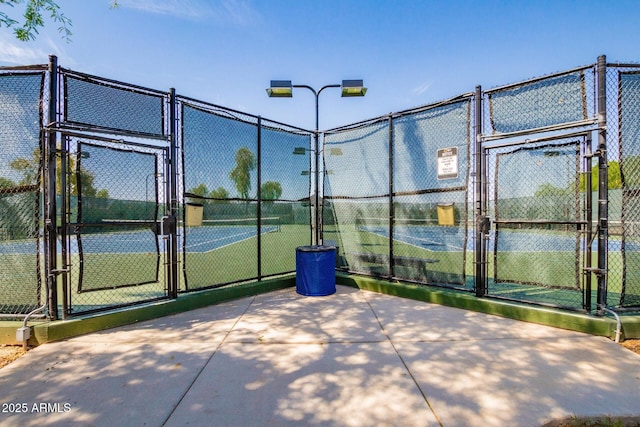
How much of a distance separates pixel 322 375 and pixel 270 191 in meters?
4.21

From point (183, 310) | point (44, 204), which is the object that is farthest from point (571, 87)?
point (44, 204)

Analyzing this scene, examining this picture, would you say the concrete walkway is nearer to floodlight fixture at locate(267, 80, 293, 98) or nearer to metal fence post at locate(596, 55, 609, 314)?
metal fence post at locate(596, 55, 609, 314)

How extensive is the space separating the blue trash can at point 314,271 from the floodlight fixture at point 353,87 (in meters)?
3.41

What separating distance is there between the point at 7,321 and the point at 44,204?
60.0 inches

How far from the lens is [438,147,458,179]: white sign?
5133 mm

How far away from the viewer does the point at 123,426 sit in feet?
7.28

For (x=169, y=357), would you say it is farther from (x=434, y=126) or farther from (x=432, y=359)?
(x=434, y=126)

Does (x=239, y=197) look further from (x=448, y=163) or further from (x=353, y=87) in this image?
(x=448, y=163)

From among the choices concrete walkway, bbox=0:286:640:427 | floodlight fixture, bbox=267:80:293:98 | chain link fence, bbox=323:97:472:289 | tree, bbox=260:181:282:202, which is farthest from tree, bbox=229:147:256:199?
concrete walkway, bbox=0:286:640:427

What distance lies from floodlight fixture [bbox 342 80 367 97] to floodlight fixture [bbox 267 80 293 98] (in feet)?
3.74

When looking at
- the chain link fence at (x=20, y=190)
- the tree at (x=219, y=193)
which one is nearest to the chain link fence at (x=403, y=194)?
the tree at (x=219, y=193)

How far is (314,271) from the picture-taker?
5785 millimetres

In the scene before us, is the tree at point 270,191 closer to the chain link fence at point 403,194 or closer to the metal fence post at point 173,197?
the chain link fence at point 403,194

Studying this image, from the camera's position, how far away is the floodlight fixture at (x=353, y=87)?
6.36m
